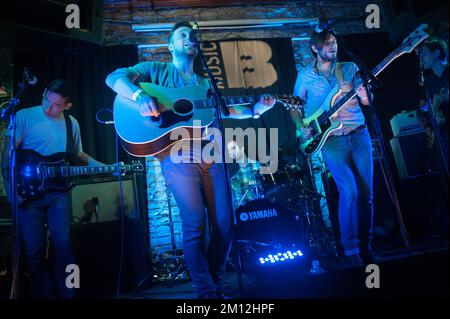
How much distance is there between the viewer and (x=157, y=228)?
528 cm

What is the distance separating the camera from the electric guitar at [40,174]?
3271 mm

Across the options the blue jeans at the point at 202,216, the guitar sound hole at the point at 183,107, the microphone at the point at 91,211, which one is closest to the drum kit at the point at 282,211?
the blue jeans at the point at 202,216

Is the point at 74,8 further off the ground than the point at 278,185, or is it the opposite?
the point at 74,8

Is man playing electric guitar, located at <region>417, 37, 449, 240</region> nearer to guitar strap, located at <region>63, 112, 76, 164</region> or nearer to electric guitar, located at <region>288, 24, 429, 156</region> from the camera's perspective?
electric guitar, located at <region>288, 24, 429, 156</region>

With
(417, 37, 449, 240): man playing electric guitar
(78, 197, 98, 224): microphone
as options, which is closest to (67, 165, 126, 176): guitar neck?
(78, 197, 98, 224): microphone

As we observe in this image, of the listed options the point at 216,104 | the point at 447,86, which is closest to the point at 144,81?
the point at 216,104

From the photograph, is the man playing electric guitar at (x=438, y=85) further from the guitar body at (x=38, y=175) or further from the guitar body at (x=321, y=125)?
the guitar body at (x=38, y=175)

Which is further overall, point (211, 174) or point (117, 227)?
point (117, 227)

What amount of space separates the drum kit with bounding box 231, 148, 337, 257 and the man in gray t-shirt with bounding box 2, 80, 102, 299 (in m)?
1.80

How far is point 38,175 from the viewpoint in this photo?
3318 mm

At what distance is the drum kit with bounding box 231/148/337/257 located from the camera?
369 cm

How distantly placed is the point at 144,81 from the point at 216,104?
3.14 feet

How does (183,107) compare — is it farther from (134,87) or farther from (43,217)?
(43,217)
